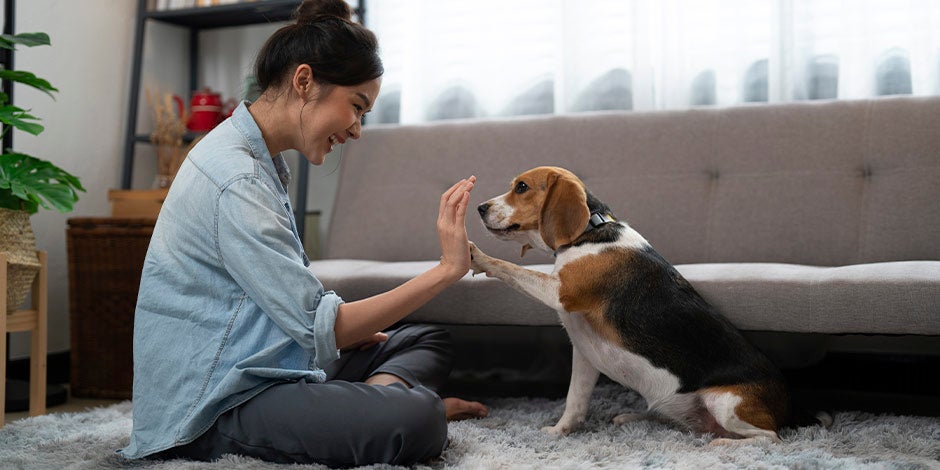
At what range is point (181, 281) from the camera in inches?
68.5

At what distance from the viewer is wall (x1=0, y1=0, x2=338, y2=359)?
3.37 m

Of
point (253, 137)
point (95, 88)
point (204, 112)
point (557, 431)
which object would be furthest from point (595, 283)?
point (95, 88)

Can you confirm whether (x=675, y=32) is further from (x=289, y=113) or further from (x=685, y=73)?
(x=289, y=113)

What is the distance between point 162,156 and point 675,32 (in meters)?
2.17

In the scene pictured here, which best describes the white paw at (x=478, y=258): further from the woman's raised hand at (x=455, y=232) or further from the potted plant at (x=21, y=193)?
the potted plant at (x=21, y=193)

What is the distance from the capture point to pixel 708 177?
9.65 feet

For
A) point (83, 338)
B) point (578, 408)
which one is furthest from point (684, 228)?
point (83, 338)

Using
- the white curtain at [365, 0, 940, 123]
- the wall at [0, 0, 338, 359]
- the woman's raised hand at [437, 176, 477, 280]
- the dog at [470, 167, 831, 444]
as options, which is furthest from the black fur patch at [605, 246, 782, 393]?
the wall at [0, 0, 338, 359]

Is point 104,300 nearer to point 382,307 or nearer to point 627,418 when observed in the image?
point 382,307

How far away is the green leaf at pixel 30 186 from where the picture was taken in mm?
2586

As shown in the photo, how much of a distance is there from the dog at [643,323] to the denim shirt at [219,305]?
0.54 m

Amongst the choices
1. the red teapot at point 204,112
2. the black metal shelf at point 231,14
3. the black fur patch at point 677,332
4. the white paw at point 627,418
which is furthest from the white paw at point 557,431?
the red teapot at point 204,112

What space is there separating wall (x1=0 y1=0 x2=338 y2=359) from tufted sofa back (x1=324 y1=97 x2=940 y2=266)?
526 millimetres

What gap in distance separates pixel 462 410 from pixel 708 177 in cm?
122
